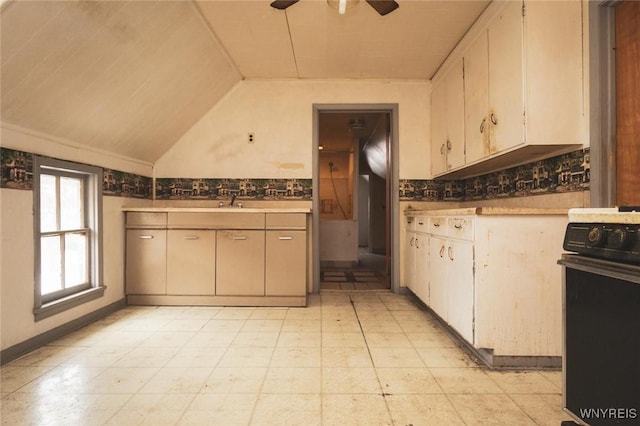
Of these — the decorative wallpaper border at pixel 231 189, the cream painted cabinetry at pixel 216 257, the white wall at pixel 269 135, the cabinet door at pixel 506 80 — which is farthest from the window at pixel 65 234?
the cabinet door at pixel 506 80

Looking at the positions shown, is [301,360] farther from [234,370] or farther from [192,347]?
[192,347]

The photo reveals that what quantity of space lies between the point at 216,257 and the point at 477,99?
110 inches

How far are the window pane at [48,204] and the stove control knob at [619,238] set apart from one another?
3.34 m

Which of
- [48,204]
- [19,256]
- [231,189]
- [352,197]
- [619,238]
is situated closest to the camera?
[619,238]

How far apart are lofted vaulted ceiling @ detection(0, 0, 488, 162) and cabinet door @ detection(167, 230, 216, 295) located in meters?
1.09

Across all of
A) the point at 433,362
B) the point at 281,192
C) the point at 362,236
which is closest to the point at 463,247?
the point at 433,362

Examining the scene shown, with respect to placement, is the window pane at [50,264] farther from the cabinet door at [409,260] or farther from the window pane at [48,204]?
the cabinet door at [409,260]

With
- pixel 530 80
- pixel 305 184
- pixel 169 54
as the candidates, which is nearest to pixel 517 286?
pixel 530 80

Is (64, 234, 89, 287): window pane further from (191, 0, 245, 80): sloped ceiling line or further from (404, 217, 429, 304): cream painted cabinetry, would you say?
(404, 217, 429, 304): cream painted cabinetry

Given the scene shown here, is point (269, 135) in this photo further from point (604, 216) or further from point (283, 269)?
point (604, 216)

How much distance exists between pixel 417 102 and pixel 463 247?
7.75 feet

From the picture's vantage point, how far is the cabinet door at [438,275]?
256 cm

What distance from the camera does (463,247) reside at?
222 centimetres

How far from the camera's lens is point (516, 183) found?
2797mm
